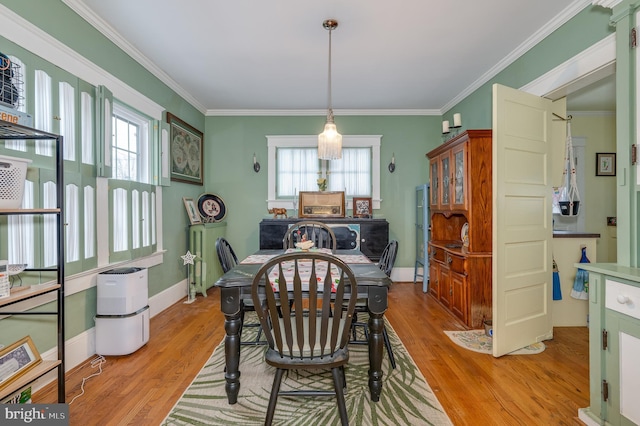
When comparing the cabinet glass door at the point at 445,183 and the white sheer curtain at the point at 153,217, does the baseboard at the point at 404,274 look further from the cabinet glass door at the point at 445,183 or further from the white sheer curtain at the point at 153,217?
the white sheer curtain at the point at 153,217

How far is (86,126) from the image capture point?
2578 mm

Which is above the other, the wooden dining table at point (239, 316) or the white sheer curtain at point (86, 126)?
the white sheer curtain at point (86, 126)

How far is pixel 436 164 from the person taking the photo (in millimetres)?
4137

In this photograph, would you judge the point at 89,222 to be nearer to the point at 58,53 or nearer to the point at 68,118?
the point at 68,118

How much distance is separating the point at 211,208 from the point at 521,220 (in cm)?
397

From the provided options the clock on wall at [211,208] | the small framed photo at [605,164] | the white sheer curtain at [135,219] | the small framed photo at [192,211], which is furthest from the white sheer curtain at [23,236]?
the small framed photo at [605,164]

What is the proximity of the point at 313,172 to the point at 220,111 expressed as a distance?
67.7 inches

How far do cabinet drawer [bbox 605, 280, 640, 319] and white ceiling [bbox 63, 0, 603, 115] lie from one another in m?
2.04

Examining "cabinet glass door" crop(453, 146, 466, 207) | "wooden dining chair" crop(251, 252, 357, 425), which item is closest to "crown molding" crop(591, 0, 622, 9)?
A: "cabinet glass door" crop(453, 146, 466, 207)

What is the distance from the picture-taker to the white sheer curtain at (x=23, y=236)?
197 cm

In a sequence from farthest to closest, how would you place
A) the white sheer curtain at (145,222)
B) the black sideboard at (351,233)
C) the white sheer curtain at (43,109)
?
1. the black sideboard at (351,233)
2. the white sheer curtain at (145,222)
3. the white sheer curtain at (43,109)

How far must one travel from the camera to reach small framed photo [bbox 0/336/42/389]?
1644 millimetres

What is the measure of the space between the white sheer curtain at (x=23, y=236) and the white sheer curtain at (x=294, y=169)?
10.9 feet

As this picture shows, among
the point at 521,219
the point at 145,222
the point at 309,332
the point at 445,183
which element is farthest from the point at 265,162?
the point at 309,332
